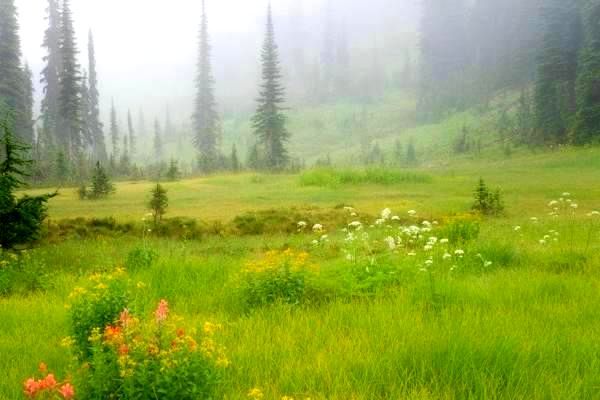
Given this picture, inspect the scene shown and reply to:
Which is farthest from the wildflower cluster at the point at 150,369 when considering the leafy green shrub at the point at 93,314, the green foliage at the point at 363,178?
the green foliage at the point at 363,178

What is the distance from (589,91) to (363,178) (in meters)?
25.8

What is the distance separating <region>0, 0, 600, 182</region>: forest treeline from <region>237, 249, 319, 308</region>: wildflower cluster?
5406 millimetres

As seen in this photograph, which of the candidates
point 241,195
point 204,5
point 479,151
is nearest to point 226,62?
point 204,5

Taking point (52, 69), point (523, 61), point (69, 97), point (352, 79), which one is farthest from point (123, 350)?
point (352, 79)

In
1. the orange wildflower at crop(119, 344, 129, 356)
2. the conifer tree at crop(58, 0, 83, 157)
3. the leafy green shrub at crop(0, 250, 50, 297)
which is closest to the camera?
the orange wildflower at crop(119, 344, 129, 356)

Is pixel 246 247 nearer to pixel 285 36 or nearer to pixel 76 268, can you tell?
pixel 76 268

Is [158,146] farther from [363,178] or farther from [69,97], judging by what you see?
[363,178]

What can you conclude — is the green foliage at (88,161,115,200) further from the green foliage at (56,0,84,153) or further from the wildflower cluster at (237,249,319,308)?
the green foliage at (56,0,84,153)

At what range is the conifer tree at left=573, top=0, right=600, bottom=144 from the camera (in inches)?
1639

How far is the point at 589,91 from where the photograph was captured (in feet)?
139

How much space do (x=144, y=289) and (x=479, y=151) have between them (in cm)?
4804

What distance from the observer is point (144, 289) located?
7.28 meters

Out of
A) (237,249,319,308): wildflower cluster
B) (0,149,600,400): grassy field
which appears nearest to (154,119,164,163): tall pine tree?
(0,149,600,400): grassy field

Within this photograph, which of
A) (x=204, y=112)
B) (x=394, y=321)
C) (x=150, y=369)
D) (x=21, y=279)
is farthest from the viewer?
(x=204, y=112)
